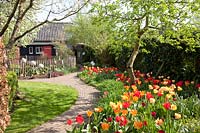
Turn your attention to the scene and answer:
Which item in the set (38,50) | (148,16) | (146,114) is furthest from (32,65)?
(38,50)

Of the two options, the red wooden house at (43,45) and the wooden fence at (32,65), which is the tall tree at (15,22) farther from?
the red wooden house at (43,45)

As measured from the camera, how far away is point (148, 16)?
32.6ft

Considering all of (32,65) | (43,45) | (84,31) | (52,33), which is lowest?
(32,65)

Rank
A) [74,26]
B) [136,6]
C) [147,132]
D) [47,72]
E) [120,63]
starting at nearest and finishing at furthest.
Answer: [147,132] < [136,6] < [120,63] < [47,72] < [74,26]

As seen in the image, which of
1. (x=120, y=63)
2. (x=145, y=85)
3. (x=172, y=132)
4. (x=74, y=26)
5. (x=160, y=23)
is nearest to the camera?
(x=172, y=132)

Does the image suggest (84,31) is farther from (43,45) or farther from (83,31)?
(43,45)

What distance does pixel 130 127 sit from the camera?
20.0ft

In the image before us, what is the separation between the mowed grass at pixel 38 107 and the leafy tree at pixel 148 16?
334 cm

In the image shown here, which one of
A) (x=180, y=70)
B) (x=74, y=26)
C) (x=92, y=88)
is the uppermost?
(x=74, y=26)

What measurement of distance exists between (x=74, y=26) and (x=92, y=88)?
22626 mm

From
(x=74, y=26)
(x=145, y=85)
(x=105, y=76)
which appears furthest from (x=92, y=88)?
(x=74, y=26)

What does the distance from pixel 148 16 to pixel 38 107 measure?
4888mm

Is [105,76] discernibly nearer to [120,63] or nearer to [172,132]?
[120,63]

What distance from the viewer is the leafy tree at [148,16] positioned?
925 centimetres
